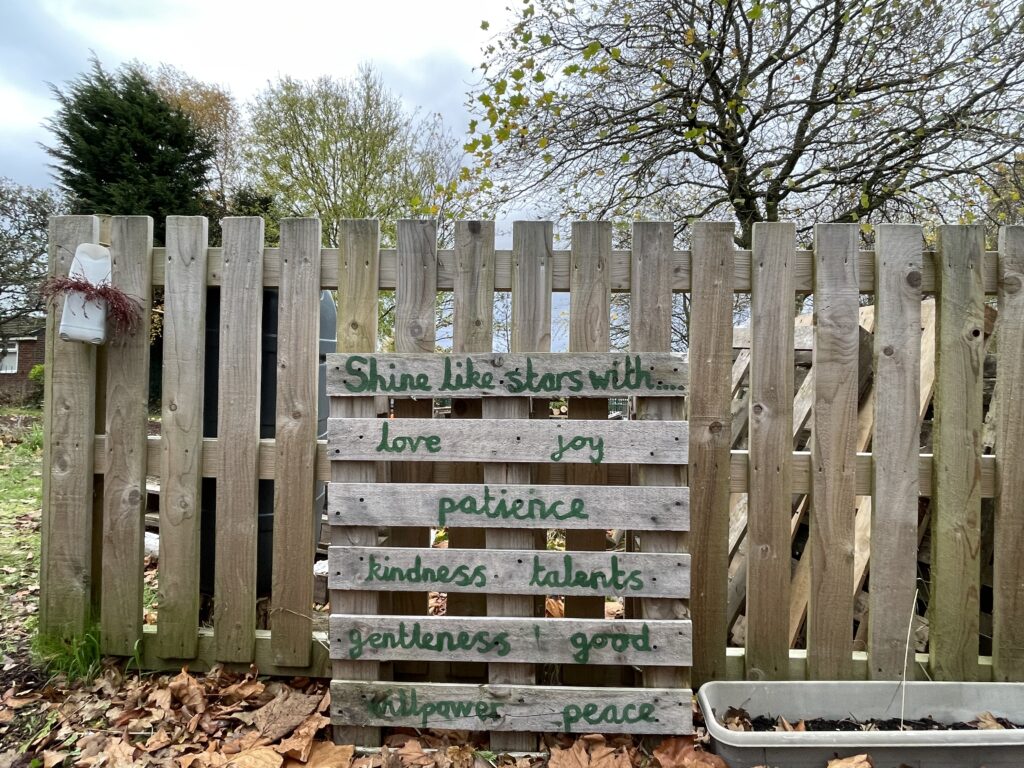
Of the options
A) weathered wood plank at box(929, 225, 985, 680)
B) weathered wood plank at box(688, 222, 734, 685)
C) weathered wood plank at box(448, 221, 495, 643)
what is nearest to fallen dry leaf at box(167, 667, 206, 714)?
weathered wood plank at box(448, 221, 495, 643)

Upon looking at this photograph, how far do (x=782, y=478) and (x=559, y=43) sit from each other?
5.74 metres

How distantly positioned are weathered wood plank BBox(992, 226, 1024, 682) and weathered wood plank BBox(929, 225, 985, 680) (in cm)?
12

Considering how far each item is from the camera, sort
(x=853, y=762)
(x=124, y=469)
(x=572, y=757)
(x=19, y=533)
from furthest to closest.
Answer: (x=19, y=533) < (x=124, y=469) < (x=572, y=757) < (x=853, y=762)

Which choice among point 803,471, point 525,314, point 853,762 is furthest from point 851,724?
point 525,314

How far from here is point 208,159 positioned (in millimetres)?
17578

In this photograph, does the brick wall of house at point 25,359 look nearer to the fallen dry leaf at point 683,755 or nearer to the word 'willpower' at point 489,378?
the word 'willpower' at point 489,378

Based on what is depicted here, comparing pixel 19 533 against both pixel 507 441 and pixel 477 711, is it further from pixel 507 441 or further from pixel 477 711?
pixel 507 441

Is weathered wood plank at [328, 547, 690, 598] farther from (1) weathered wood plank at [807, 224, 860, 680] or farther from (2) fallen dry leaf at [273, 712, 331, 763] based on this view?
(1) weathered wood plank at [807, 224, 860, 680]

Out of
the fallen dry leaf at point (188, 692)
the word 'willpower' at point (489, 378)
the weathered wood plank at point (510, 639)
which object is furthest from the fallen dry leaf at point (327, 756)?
the word 'willpower' at point (489, 378)

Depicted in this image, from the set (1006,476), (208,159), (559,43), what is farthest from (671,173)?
(208,159)

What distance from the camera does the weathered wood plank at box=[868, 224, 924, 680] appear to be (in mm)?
2193

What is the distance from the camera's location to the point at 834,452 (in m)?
2.20

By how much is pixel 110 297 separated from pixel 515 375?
5.83 feet

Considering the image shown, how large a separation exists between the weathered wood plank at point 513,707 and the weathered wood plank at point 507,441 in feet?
2.88
